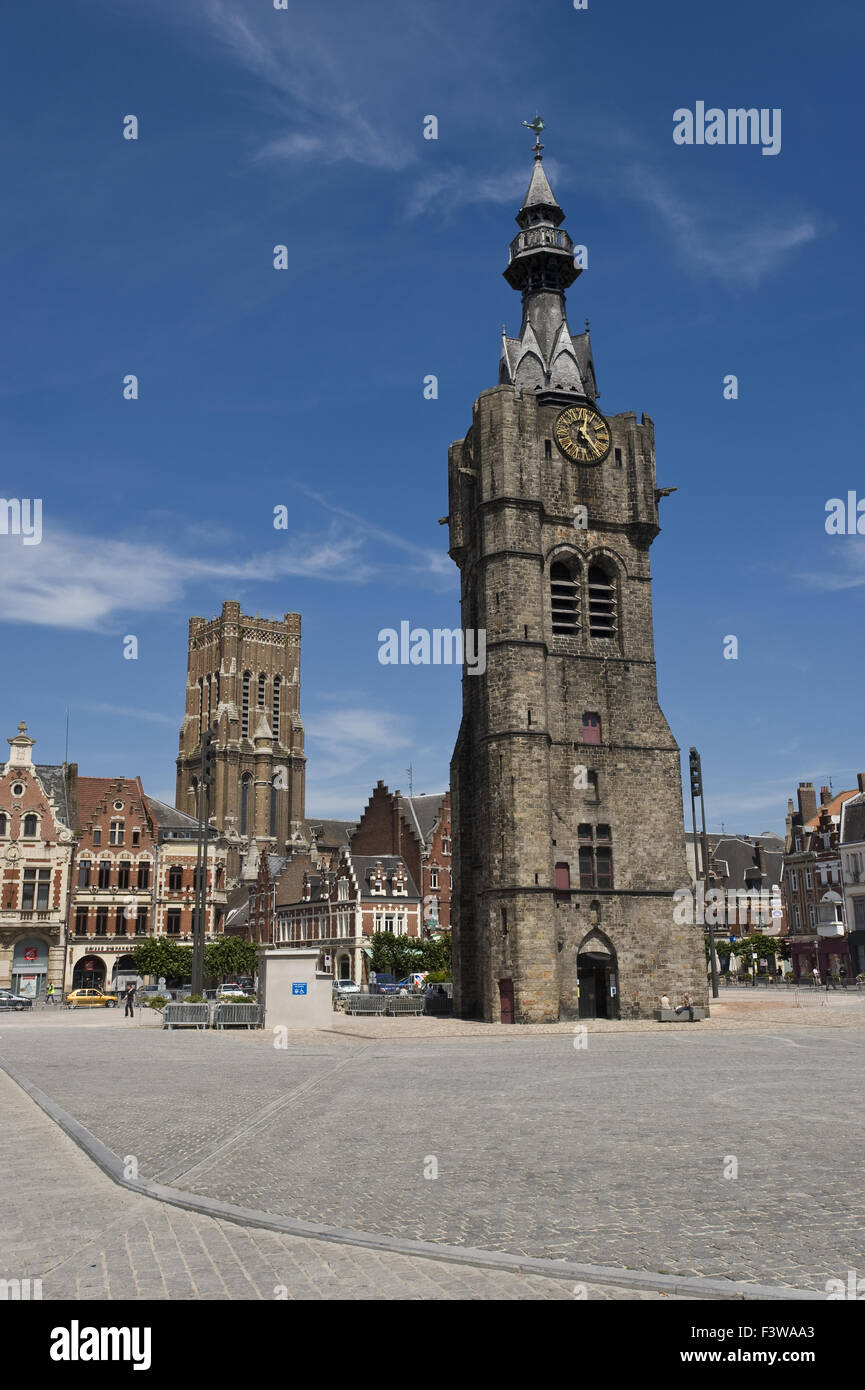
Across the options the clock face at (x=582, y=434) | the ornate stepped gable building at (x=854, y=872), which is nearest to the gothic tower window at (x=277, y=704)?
the ornate stepped gable building at (x=854, y=872)

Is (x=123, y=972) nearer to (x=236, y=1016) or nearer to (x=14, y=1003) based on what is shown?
(x=14, y=1003)

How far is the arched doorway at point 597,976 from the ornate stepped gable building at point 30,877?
1537 inches

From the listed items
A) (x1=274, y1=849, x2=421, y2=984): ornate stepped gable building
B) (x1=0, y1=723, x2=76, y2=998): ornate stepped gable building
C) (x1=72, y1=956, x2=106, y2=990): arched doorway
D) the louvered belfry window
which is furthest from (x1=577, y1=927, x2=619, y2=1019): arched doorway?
(x1=72, y1=956, x2=106, y2=990): arched doorway

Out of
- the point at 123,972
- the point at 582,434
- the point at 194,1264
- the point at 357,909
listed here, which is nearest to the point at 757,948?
the point at 357,909

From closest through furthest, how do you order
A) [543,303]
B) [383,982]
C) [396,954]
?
[543,303] < [396,954] < [383,982]

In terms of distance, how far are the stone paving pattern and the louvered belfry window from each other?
124 ft

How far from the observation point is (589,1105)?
15.8 m

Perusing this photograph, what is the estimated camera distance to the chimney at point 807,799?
87.2m

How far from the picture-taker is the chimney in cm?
8719

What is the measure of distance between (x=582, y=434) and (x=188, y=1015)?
91.6ft

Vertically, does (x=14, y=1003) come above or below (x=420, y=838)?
below

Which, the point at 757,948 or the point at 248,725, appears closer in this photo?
the point at 757,948

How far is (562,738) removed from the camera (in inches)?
1716

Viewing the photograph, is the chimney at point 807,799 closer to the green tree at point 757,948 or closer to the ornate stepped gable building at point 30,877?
the green tree at point 757,948
